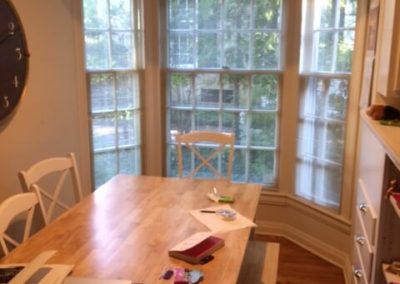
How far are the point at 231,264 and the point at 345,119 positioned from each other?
5.94 ft

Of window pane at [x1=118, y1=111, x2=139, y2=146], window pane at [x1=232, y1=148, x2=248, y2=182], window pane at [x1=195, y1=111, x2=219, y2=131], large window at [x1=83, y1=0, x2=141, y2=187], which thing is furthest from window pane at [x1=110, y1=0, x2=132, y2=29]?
window pane at [x1=232, y1=148, x2=248, y2=182]

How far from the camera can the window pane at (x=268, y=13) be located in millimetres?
3304

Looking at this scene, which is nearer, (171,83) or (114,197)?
(114,197)

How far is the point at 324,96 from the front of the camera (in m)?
3.13

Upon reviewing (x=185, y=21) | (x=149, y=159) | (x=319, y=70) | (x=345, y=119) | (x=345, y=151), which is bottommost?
(x=149, y=159)

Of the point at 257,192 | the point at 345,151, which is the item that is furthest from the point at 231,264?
the point at 345,151

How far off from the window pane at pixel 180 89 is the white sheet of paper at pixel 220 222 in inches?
70.5

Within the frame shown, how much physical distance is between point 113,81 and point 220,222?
1.90m

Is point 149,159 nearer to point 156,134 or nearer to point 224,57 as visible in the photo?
point 156,134

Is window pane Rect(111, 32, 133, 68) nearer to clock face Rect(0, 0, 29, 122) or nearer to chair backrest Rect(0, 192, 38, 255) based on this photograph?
clock face Rect(0, 0, 29, 122)

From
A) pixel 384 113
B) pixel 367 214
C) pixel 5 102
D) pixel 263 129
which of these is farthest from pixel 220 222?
pixel 263 129

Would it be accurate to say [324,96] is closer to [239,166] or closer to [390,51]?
[239,166]

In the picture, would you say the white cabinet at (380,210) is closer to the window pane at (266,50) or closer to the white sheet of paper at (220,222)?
the white sheet of paper at (220,222)

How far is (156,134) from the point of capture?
3.68 m
